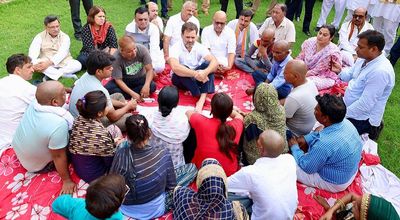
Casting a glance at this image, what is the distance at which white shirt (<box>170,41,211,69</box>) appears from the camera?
5.23m

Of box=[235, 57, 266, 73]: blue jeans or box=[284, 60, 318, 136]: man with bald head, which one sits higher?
box=[284, 60, 318, 136]: man with bald head

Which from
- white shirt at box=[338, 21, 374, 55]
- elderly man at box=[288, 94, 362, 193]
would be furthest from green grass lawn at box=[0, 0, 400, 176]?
elderly man at box=[288, 94, 362, 193]

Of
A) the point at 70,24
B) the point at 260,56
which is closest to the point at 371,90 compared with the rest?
the point at 260,56

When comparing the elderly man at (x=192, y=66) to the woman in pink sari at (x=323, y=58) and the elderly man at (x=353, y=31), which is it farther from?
the elderly man at (x=353, y=31)

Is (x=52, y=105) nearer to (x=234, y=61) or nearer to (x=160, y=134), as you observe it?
(x=160, y=134)

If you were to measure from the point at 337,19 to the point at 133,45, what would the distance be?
5909 millimetres

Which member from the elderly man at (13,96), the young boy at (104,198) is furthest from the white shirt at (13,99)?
the young boy at (104,198)

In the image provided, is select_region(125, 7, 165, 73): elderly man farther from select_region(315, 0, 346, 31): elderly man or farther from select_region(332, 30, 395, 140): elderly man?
select_region(315, 0, 346, 31): elderly man

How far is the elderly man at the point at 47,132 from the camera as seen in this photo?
128 inches

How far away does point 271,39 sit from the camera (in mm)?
5664

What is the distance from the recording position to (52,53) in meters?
5.89

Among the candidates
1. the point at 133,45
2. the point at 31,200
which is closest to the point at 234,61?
the point at 133,45

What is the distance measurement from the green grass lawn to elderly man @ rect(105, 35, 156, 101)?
4.17ft

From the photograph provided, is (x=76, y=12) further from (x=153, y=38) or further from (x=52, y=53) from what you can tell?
(x=153, y=38)
